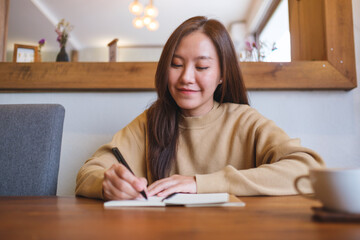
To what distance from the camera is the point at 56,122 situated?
106cm

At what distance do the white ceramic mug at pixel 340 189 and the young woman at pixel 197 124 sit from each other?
0.50 meters

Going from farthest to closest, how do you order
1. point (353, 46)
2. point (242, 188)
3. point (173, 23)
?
1. point (173, 23)
2. point (353, 46)
3. point (242, 188)

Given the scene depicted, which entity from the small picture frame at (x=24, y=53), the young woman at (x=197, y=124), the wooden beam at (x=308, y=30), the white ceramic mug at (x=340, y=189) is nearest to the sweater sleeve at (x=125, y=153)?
the young woman at (x=197, y=124)

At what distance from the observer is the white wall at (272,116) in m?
1.45

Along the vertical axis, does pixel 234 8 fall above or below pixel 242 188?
above

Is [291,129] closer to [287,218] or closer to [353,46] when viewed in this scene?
[353,46]

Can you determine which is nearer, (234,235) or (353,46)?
(234,235)

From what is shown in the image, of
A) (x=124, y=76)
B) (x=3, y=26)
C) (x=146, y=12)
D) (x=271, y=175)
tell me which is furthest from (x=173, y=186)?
(x=146, y=12)

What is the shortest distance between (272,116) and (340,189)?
3.47 feet

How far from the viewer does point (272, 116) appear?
148 centimetres

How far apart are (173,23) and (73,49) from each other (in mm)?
2383

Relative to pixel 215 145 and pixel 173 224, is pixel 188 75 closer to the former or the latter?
pixel 215 145

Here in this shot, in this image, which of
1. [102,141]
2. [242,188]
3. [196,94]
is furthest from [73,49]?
[242,188]

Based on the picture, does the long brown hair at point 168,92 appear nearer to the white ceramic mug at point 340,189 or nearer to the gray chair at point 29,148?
the gray chair at point 29,148
